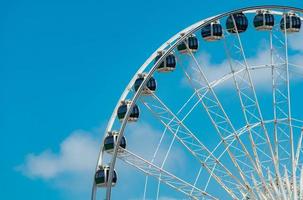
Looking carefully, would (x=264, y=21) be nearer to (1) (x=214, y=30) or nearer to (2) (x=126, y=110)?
(1) (x=214, y=30)

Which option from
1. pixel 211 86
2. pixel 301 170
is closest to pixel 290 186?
pixel 301 170

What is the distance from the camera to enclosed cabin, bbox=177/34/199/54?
6309 cm

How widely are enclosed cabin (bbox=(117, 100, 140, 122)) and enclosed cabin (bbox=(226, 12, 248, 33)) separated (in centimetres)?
595

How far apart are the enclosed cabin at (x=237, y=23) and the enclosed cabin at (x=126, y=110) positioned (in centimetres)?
595

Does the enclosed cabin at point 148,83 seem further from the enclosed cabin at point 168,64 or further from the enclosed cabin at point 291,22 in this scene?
the enclosed cabin at point 291,22

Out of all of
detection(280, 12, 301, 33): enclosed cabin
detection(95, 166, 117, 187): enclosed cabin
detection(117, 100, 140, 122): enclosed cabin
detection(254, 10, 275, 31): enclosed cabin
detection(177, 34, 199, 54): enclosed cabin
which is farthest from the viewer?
detection(280, 12, 301, 33): enclosed cabin

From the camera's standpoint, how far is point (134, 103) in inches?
2397

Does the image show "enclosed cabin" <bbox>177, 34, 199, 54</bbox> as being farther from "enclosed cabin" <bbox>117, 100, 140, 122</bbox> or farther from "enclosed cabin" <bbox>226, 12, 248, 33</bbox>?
"enclosed cabin" <bbox>117, 100, 140, 122</bbox>

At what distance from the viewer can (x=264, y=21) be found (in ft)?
210

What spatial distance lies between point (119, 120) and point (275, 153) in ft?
26.8

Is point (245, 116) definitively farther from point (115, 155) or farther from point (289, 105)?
point (115, 155)

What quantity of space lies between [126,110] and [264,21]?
801 centimetres

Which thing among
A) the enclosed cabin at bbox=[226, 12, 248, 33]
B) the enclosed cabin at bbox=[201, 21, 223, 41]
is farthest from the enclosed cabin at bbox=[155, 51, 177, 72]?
the enclosed cabin at bbox=[226, 12, 248, 33]

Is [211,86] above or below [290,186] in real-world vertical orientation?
above
